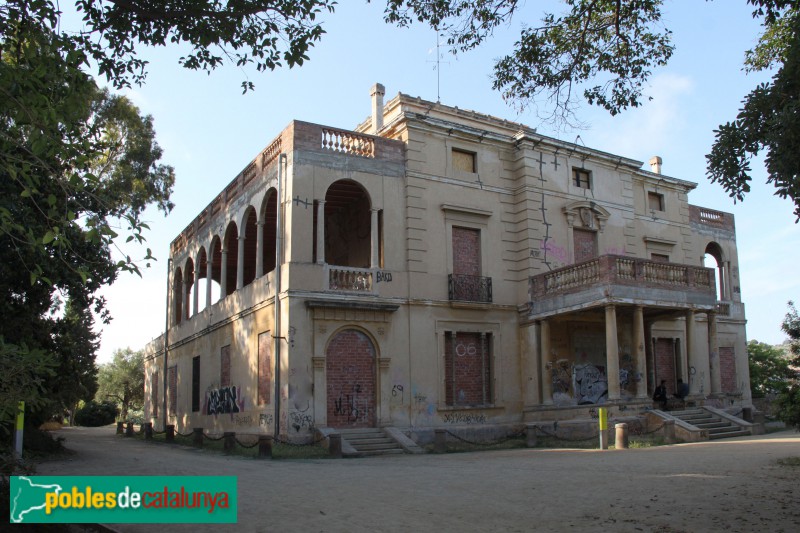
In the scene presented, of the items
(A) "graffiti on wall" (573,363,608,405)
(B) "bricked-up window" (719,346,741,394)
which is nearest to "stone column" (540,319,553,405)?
(A) "graffiti on wall" (573,363,608,405)

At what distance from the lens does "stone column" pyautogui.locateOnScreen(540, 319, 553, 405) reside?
75.0ft

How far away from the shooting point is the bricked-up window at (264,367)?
20.9 meters

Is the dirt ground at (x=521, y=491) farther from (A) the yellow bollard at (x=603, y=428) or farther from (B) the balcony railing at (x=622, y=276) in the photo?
(B) the balcony railing at (x=622, y=276)

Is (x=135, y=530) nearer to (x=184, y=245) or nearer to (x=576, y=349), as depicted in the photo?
(x=576, y=349)

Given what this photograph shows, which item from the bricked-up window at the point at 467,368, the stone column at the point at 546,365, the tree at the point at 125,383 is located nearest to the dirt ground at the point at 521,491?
the bricked-up window at the point at 467,368

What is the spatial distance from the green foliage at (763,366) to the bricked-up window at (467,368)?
21.1 m

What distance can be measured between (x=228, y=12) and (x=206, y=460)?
11433mm

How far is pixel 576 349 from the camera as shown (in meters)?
24.1

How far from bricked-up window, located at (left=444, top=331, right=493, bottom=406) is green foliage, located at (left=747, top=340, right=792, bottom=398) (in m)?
21.1

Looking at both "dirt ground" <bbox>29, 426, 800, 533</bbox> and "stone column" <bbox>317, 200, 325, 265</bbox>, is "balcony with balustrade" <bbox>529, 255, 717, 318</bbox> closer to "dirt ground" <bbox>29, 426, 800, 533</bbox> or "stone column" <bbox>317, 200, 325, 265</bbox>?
"dirt ground" <bbox>29, 426, 800, 533</bbox>

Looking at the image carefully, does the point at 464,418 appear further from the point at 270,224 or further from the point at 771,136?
the point at 771,136

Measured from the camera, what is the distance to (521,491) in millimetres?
9883

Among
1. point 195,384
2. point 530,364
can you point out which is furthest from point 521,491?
point 195,384
